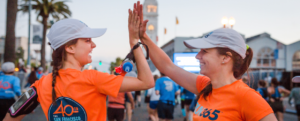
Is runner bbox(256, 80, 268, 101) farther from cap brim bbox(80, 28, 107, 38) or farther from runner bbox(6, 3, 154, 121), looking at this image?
cap brim bbox(80, 28, 107, 38)

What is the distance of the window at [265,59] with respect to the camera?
4503cm

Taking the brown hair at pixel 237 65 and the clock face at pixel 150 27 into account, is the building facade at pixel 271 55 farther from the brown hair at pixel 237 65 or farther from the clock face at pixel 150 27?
the clock face at pixel 150 27

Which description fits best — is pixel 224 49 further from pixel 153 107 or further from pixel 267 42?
pixel 267 42

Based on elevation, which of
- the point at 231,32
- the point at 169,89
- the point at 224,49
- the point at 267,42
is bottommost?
the point at 169,89

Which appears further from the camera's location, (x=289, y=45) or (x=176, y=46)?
(x=176, y=46)

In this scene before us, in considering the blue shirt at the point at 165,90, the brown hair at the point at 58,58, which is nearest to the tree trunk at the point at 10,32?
the blue shirt at the point at 165,90

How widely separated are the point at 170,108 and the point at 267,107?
7.16 m

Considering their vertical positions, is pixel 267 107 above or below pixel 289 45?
below

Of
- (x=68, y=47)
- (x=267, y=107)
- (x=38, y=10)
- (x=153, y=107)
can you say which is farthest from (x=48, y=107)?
(x=38, y=10)

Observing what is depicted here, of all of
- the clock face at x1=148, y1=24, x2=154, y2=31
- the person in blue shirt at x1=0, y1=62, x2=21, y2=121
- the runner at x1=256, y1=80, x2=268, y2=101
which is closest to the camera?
the person in blue shirt at x1=0, y1=62, x2=21, y2=121

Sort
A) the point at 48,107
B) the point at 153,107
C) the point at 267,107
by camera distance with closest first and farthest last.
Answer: the point at 267,107 → the point at 48,107 → the point at 153,107

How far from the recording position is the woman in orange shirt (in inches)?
75.1

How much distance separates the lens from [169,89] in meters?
8.84

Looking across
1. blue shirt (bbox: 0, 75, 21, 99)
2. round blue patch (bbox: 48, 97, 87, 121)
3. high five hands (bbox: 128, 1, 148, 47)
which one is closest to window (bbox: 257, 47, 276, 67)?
blue shirt (bbox: 0, 75, 21, 99)
